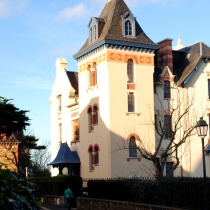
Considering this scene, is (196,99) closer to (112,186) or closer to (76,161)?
(76,161)

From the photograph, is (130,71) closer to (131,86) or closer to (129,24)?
(131,86)

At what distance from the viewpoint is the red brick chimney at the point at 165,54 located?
1610 inches

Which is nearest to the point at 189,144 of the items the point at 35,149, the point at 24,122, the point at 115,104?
the point at 115,104

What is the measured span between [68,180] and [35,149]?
88.9ft

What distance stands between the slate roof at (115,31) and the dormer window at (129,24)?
39cm

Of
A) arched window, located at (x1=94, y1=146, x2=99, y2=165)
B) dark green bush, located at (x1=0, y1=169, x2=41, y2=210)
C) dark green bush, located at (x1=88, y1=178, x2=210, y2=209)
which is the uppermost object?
arched window, located at (x1=94, y1=146, x2=99, y2=165)

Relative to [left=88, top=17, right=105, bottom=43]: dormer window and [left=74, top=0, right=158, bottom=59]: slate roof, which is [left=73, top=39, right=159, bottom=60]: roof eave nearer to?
[left=74, top=0, right=158, bottom=59]: slate roof

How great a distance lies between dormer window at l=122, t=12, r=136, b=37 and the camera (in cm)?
3814

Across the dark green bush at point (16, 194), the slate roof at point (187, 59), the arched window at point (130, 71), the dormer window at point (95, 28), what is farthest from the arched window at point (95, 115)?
the dark green bush at point (16, 194)

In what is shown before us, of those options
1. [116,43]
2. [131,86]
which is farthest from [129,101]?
[116,43]

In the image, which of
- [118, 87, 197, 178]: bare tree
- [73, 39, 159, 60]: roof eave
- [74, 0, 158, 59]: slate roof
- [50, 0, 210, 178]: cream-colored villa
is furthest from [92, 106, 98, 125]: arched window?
[74, 0, 158, 59]: slate roof

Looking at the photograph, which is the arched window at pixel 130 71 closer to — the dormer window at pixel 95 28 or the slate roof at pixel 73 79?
the dormer window at pixel 95 28

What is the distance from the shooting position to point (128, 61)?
1484 inches

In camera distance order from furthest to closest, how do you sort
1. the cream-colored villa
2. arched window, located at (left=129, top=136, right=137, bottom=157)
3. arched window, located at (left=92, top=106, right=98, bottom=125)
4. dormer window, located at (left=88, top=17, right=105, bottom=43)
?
dormer window, located at (left=88, top=17, right=105, bottom=43)
arched window, located at (left=92, top=106, right=98, bottom=125)
arched window, located at (left=129, top=136, right=137, bottom=157)
the cream-colored villa
